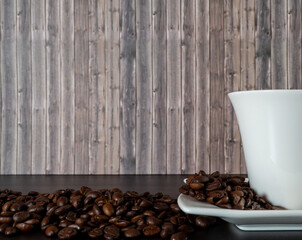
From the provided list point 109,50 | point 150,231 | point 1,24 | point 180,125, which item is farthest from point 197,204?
point 1,24

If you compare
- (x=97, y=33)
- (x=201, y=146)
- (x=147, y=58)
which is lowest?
(x=201, y=146)

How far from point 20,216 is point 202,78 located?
1.34 m

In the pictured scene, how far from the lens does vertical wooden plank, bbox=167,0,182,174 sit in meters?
1.84

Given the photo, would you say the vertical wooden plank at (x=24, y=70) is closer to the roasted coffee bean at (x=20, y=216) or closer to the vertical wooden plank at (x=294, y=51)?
the roasted coffee bean at (x=20, y=216)

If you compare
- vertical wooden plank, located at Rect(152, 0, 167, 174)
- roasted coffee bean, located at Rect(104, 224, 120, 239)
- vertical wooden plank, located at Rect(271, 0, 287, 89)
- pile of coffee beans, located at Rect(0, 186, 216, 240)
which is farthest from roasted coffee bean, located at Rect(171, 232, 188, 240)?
vertical wooden plank, located at Rect(271, 0, 287, 89)

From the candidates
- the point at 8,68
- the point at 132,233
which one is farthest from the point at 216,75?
the point at 132,233

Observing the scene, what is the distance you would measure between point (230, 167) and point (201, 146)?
202 millimetres

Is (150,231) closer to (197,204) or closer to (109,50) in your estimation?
(197,204)

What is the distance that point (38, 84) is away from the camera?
72.8 inches

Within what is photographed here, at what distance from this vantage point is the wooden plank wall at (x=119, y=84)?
6.04 ft

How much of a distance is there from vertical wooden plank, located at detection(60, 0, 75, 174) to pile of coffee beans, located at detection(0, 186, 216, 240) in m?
1.02

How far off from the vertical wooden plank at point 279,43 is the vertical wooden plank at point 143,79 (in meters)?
0.69

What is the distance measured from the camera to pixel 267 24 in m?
1.88

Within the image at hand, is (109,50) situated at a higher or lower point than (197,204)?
higher
